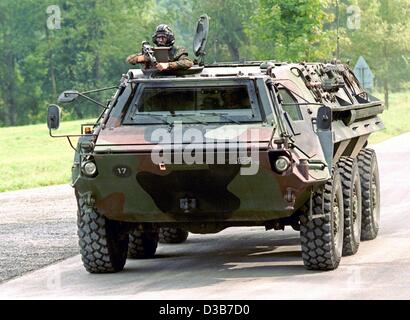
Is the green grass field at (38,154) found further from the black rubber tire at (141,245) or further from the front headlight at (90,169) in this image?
the front headlight at (90,169)

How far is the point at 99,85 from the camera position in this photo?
96062 mm

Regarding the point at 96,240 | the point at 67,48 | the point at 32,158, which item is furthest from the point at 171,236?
the point at 67,48

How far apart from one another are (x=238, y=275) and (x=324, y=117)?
168 cm

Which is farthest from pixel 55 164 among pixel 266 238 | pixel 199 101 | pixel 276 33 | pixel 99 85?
pixel 99 85

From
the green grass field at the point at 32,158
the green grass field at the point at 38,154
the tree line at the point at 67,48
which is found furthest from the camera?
the tree line at the point at 67,48

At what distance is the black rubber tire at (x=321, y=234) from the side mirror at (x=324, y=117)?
1.96ft

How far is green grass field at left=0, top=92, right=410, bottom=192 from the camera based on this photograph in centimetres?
3098

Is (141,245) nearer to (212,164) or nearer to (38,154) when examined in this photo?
(212,164)

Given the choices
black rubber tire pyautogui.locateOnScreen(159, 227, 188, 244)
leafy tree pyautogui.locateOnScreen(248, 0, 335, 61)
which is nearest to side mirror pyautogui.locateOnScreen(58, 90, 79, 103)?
black rubber tire pyautogui.locateOnScreen(159, 227, 188, 244)

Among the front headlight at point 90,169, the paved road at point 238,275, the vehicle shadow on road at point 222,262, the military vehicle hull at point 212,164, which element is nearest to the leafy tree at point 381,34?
the vehicle shadow on road at point 222,262

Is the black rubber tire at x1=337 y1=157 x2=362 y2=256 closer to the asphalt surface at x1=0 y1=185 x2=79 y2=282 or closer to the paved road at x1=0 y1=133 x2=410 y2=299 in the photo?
the paved road at x1=0 y1=133 x2=410 y2=299

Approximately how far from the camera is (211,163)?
1210 centimetres

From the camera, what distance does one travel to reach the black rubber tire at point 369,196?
1559 cm

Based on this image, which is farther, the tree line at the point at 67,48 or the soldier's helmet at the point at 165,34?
the tree line at the point at 67,48
